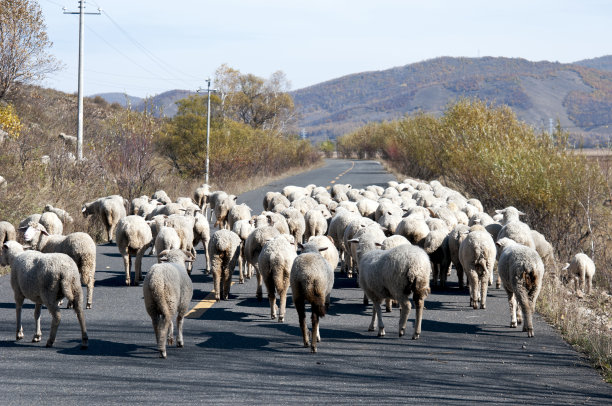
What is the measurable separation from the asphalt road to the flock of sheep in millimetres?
271

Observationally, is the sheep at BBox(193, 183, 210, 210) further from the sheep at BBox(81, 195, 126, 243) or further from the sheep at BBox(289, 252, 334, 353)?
the sheep at BBox(289, 252, 334, 353)

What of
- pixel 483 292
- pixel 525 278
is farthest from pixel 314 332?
pixel 483 292

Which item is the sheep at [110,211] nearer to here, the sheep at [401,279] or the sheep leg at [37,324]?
the sheep leg at [37,324]

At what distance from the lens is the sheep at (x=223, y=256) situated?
393 inches

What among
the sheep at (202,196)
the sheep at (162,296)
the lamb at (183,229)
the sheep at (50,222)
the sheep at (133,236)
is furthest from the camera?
the sheep at (202,196)

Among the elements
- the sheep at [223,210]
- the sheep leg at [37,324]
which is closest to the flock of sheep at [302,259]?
the sheep leg at [37,324]

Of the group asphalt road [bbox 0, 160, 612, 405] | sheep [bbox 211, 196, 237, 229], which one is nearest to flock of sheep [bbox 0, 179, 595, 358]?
asphalt road [bbox 0, 160, 612, 405]

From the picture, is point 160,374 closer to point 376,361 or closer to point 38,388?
point 38,388

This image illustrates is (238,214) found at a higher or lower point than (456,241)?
higher

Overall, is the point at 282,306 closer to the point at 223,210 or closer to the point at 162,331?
the point at 162,331

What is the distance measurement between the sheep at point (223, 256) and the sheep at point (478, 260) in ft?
10.6

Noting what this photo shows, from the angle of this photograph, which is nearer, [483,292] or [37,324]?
[37,324]

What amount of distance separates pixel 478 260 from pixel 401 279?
88.3 inches

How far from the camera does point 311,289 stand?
7.59 metres
